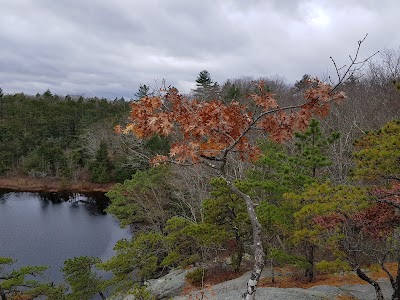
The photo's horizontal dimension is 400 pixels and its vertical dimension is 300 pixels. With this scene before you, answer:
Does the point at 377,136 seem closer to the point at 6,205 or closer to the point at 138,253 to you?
the point at 138,253

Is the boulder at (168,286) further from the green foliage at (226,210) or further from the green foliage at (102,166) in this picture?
the green foliage at (102,166)

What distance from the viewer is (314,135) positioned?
898 cm

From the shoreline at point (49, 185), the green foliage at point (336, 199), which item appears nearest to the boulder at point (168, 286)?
the green foliage at point (336, 199)

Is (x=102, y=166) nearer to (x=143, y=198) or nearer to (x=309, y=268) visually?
(x=143, y=198)

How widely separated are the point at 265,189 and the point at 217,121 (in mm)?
5540

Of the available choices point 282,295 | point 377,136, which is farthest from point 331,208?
point 282,295

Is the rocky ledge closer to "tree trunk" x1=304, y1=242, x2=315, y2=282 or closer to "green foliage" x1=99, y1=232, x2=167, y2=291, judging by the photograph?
"tree trunk" x1=304, y1=242, x2=315, y2=282

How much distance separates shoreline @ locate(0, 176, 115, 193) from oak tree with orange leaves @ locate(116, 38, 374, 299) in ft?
105

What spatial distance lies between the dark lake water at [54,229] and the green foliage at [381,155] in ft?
55.8

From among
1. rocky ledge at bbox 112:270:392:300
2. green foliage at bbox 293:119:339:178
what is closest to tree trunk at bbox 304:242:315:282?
rocky ledge at bbox 112:270:392:300

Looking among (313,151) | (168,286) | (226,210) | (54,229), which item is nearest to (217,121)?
(313,151)

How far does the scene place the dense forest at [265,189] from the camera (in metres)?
4.58

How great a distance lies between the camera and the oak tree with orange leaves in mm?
4293

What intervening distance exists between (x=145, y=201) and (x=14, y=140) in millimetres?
29932
